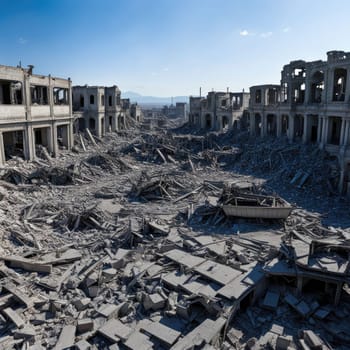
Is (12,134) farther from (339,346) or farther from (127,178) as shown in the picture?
(339,346)

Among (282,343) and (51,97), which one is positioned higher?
(51,97)

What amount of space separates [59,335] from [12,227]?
300 inches

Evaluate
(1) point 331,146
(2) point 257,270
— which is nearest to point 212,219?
(2) point 257,270

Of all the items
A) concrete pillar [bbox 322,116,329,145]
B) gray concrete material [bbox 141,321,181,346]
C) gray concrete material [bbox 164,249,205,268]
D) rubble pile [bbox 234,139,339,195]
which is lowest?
gray concrete material [bbox 141,321,181,346]

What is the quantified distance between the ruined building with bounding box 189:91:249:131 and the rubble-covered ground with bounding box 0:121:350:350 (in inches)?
982

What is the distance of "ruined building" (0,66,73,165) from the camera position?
2364 cm

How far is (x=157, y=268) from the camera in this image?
11164 mm

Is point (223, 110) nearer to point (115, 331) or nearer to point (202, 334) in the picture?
point (202, 334)

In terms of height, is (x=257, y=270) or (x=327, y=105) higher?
(x=327, y=105)

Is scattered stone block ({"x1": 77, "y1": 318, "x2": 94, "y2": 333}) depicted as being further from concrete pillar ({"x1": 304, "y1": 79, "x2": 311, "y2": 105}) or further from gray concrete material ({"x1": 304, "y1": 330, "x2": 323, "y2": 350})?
concrete pillar ({"x1": 304, "y1": 79, "x2": 311, "y2": 105})

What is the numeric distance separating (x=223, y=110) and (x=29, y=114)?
96.0 feet

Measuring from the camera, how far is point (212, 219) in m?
16.0

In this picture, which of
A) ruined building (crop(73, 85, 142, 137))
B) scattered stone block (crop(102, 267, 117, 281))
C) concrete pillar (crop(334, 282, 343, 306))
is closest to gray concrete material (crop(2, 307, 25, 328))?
scattered stone block (crop(102, 267, 117, 281))

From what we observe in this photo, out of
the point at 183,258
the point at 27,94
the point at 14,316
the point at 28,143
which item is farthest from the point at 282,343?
the point at 27,94
